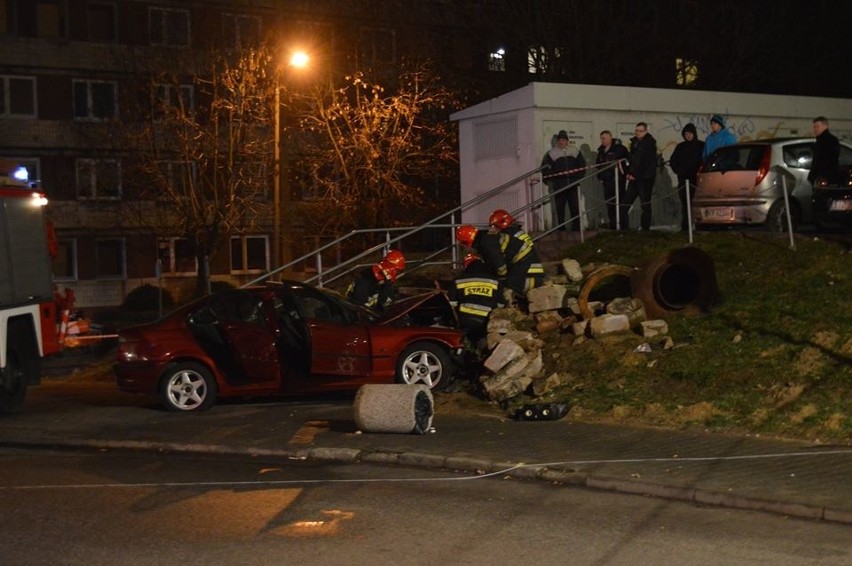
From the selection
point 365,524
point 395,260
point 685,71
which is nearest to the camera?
point 365,524

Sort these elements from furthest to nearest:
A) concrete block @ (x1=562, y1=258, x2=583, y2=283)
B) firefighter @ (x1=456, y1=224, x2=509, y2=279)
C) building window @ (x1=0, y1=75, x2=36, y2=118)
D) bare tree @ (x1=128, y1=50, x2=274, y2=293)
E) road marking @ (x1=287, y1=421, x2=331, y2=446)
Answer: building window @ (x1=0, y1=75, x2=36, y2=118) < bare tree @ (x1=128, y1=50, x2=274, y2=293) < concrete block @ (x1=562, y1=258, x2=583, y2=283) < firefighter @ (x1=456, y1=224, x2=509, y2=279) < road marking @ (x1=287, y1=421, x2=331, y2=446)

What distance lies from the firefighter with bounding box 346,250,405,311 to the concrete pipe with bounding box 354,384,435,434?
423cm

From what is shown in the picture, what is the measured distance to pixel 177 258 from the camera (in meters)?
51.0

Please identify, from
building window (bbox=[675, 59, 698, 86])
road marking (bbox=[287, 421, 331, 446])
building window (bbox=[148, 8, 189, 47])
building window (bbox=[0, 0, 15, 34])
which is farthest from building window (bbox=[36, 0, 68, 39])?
road marking (bbox=[287, 421, 331, 446])

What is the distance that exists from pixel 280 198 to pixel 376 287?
1864 cm

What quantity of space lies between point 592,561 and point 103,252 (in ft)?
147

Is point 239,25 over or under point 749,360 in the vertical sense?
over

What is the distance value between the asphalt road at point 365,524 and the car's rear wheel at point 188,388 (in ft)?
13.7

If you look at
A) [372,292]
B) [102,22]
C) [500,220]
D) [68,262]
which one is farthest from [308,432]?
[102,22]

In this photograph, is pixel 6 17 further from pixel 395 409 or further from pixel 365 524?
pixel 365 524

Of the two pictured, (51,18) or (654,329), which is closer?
(654,329)

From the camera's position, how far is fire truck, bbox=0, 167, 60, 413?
15477 millimetres

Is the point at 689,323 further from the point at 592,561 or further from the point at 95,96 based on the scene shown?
the point at 95,96

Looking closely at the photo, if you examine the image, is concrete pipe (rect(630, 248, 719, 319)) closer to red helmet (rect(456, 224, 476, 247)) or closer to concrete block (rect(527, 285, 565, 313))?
concrete block (rect(527, 285, 565, 313))
